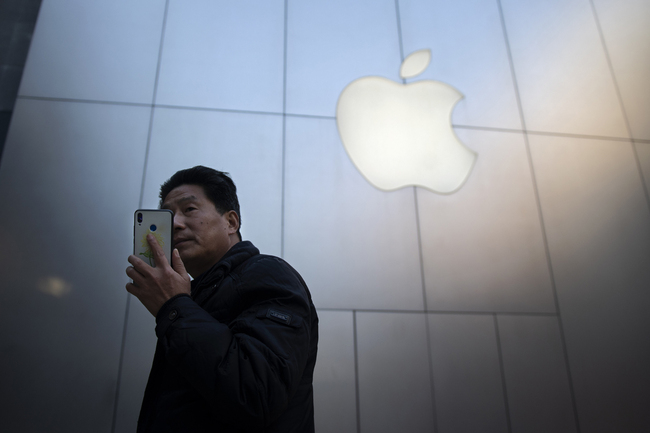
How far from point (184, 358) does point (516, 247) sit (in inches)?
80.3

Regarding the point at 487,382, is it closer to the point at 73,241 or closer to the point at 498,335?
the point at 498,335

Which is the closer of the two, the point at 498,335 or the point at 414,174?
the point at 498,335

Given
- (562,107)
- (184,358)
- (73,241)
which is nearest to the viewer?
(184,358)

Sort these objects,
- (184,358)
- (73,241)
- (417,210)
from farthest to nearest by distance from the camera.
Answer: (417,210), (73,241), (184,358)

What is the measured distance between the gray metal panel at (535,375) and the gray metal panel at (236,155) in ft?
3.94

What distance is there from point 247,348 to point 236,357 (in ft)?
0.08

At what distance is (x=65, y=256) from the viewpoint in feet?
6.46

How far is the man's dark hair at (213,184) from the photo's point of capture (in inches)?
48.9

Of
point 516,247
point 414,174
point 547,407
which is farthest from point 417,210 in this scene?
point 547,407

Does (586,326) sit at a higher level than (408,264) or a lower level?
lower

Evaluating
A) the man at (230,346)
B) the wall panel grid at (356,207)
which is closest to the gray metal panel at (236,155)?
the wall panel grid at (356,207)

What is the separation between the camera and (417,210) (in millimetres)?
2367

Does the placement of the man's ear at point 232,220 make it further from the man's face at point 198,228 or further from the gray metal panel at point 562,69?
the gray metal panel at point 562,69

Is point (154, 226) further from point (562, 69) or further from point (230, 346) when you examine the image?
point (562, 69)
